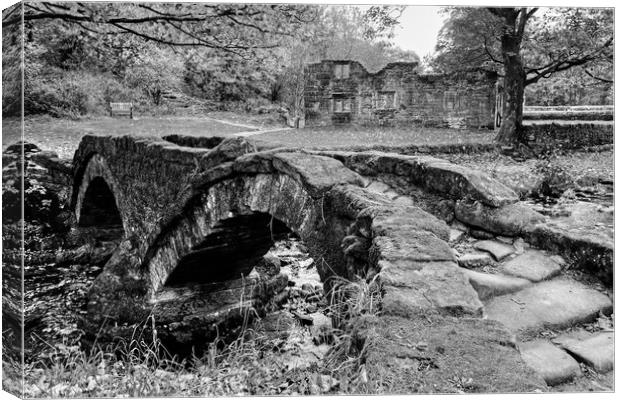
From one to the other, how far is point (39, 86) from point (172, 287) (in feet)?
11.7

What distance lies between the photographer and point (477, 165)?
552cm

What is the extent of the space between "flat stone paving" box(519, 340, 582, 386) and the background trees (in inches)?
95.9

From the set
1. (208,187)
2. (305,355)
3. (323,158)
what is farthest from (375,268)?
(208,187)

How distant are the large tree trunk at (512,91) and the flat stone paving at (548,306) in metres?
2.31

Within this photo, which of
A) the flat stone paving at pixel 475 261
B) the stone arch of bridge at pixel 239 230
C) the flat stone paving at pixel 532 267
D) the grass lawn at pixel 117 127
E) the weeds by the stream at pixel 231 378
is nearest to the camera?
the weeds by the stream at pixel 231 378

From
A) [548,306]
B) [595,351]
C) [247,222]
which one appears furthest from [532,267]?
[247,222]

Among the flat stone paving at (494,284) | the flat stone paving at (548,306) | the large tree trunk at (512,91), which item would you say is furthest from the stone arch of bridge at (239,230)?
the large tree trunk at (512,91)

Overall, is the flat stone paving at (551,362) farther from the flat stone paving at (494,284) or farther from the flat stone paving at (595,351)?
the flat stone paving at (494,284)

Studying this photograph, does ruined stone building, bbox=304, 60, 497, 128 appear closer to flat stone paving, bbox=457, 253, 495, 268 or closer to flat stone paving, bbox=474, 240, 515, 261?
flat stone paving, bbox=474, 240, 515, 261

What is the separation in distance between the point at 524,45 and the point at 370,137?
205 cm

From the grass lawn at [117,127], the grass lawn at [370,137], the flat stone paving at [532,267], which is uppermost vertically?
the grass lawn at [117,127]

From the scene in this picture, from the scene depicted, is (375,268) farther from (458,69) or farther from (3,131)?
(458,69)

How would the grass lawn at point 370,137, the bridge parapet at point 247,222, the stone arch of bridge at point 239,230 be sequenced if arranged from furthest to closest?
the grass lawn at point 370,137 < the stone arch of bridge at point 239,230 < the bridge parapet at point 247,222

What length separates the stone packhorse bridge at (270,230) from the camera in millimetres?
2516
